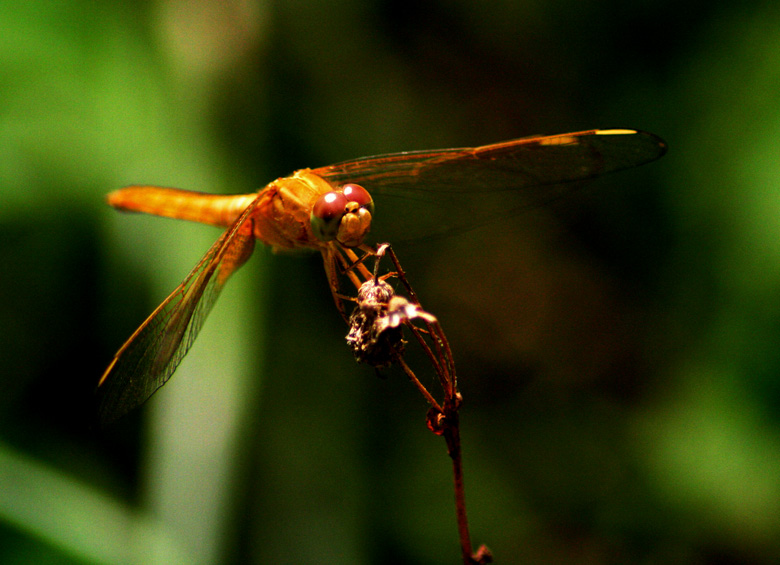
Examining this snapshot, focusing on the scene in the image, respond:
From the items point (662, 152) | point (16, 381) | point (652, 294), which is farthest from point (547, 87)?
point (16, 381)

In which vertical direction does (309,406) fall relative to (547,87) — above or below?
below

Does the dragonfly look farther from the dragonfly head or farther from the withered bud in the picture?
the withered bud

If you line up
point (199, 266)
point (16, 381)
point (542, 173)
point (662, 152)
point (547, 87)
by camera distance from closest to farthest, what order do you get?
point (199, 266)
point (662, 152)
point (542, 173)
point (16, 381)
point (547, 87)

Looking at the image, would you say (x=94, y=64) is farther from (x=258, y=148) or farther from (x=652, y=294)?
(x=652, y=294)

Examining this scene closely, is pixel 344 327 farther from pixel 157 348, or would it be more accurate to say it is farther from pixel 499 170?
pixel 157 348

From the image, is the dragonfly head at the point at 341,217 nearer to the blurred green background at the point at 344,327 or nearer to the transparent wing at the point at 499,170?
the transparent wing at the point at 499,170

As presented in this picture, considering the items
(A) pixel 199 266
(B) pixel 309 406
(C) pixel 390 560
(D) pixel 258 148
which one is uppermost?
(D) pixel 258 148

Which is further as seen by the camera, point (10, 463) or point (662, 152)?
point (10, 463)
